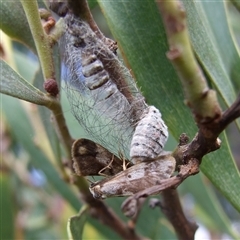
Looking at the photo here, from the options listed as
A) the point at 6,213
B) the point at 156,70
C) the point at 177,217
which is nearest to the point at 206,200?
the point at 177,217

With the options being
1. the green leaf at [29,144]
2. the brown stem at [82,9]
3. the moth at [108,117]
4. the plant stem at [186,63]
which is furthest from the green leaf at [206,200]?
the plant stem at [186,63]

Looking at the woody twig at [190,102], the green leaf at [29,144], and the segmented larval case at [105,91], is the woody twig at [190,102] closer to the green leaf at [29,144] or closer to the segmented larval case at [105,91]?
the segmented larval case at [105,91]

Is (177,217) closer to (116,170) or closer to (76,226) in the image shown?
(76,226)

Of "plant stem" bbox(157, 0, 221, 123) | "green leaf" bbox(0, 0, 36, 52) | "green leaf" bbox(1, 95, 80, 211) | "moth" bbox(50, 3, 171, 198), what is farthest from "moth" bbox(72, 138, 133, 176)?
"green leaf" bbox(1, 95, 80, 211)

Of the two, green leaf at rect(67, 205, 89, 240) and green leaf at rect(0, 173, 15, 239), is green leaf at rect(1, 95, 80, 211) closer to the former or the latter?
green leaf at rect(0, 173, 15, 239)

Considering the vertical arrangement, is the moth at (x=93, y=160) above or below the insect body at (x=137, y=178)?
above

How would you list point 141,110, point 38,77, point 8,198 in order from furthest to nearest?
point 8,198 < point 38,77 < point 141,110

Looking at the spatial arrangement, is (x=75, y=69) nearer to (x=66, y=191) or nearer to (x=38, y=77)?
(x=38, y=77)

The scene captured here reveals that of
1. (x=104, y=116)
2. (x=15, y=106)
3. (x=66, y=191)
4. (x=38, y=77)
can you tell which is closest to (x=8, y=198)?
(x=66, y=191)
